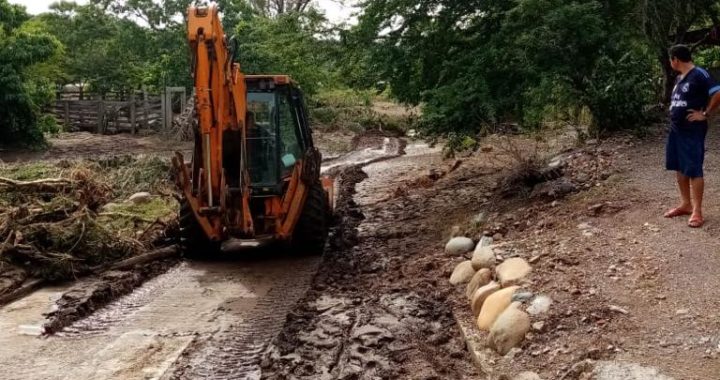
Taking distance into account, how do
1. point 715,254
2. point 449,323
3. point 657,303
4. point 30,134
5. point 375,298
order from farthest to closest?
point 30,134 → point 375,298 → point 449,323 → point 715,254 → point 657,303

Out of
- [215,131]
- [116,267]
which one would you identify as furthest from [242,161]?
[116,267]

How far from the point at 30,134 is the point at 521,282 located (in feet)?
62.7

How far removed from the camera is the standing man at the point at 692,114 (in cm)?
687

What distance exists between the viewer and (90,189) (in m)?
10.3

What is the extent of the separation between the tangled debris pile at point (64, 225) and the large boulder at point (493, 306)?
4.89 m

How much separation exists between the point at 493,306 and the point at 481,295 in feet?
1.26

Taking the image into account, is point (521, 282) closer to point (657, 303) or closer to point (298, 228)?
point (657, 303)

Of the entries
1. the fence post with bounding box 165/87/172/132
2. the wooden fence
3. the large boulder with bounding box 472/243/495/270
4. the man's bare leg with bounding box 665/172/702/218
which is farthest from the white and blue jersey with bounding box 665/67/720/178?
the wooden fence

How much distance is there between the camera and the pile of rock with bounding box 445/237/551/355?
5668 millimetres

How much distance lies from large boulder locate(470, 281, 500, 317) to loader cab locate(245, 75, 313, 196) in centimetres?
370

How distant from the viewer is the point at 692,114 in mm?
6879

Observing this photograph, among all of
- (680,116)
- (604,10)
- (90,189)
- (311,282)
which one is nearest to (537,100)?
(604,10)

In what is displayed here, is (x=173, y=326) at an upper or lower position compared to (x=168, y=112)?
lower

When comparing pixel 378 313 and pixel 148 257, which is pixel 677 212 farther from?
pixel 148 257
